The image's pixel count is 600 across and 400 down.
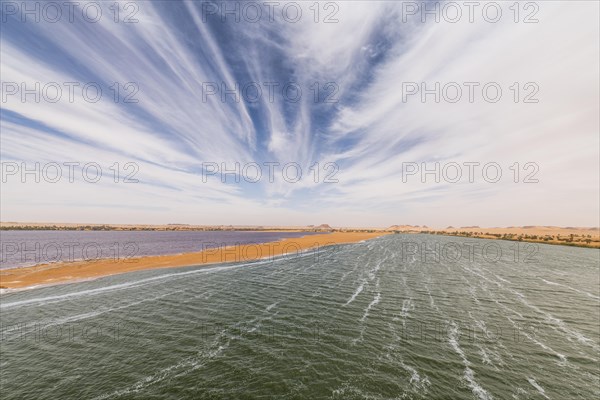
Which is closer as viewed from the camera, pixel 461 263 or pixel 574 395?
pixel 574 395

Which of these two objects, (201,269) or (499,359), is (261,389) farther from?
(201,269)

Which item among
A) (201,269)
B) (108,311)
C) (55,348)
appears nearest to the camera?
(55,348)

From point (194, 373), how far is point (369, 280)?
99.9 ft

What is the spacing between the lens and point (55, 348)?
18.4 m

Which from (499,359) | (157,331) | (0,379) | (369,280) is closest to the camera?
(0,379)

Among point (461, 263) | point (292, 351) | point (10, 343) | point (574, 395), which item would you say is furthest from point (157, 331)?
point (461, 263)

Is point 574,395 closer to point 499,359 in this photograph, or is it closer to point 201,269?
point 499,359

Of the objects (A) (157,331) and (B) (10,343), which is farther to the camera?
(A) (157,331)

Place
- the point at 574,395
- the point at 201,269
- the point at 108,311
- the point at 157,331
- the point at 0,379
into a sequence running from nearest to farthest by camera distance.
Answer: the point at 574,395
the point at 0,379
the point at 157,331
the point at 108,311
the point at 201,269

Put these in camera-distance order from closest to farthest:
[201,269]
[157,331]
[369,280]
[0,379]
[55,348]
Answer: [0,379] → [55,348] → [157,331] → [369,280] → [201,269]

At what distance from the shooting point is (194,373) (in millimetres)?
15383

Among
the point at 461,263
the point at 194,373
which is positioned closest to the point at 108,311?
the point at 194,373

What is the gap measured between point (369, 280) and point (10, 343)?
134ft

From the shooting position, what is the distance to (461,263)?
55.8m
